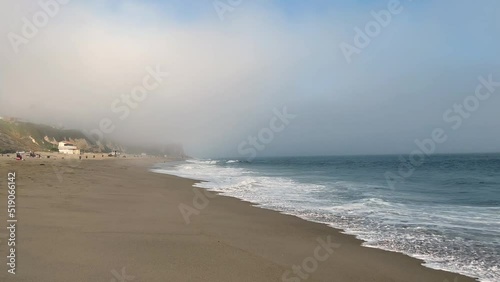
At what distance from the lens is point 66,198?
13922 mm

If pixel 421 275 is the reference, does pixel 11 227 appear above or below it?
above

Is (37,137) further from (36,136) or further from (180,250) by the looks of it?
(180,250)

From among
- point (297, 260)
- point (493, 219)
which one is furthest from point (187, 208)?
point (493, 219)

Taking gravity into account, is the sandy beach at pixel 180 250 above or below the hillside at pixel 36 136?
below

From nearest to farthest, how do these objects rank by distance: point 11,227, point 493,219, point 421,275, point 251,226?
1. point 421,275
2. point 11,227
3. point 251,226
4. point 493,219

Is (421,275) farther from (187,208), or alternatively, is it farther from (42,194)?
(42,194)

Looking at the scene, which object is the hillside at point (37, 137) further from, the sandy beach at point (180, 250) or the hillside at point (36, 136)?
the sandy beach at point (180, 250)

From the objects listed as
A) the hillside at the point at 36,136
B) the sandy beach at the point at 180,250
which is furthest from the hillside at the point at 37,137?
the sandy beach at the point at 180,250

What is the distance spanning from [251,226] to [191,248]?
366 cm

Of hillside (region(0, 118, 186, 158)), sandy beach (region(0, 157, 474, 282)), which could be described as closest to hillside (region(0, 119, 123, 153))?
hillside (region(0, 118, 186, 158))

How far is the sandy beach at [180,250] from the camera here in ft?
19.8

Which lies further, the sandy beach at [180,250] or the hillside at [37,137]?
the hillside at [37,137]

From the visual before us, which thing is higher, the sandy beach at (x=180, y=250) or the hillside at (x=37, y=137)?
the hillside at (x=37, y=137)

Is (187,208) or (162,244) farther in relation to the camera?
(187,208)
